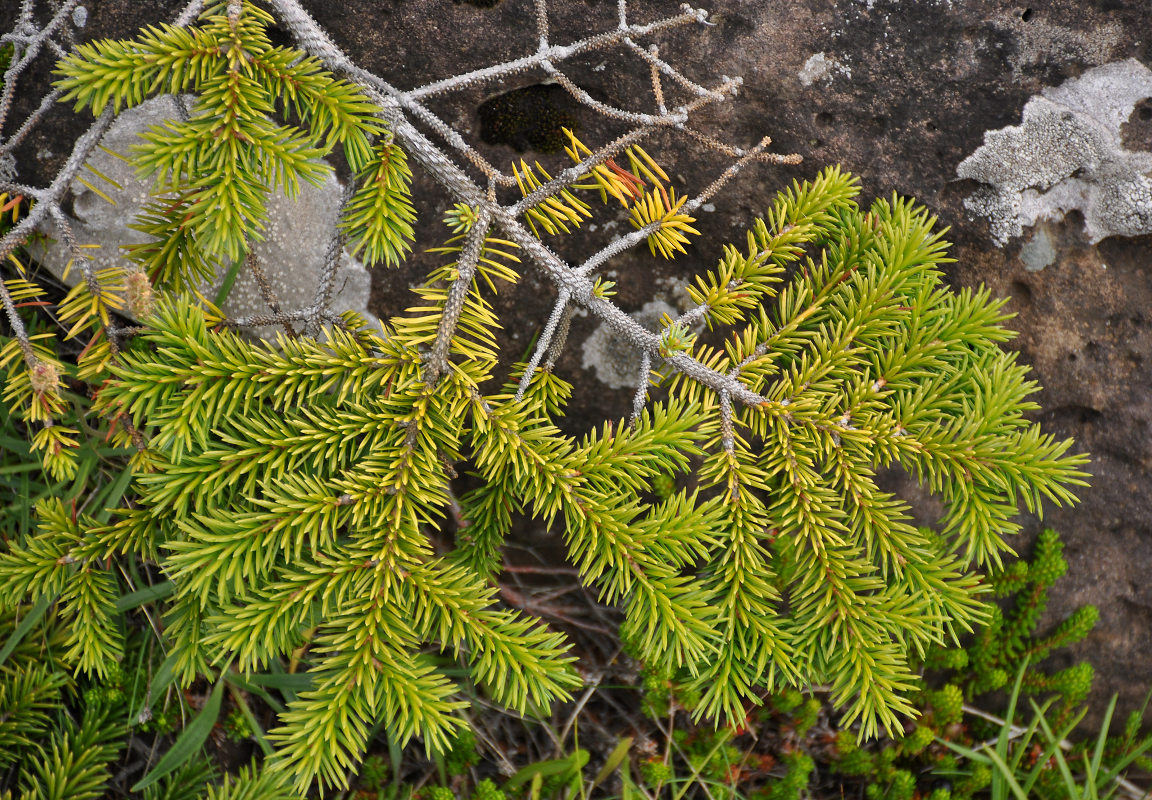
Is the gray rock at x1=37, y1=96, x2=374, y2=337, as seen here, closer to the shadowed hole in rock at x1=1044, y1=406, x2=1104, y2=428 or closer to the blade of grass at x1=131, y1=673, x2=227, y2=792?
the blade of grass at x1=131, y1=673, x2=227, y2=792

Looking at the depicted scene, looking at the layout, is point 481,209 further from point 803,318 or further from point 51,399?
point 51,399

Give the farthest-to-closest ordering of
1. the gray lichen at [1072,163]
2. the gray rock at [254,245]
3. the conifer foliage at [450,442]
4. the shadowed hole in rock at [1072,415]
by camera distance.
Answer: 1. the shadowed hole in rock at [1072,415]
2. the gray rock at [254,245]
3. the gray lichen at [1072,163]
4. the conifer foliage at [450,442]

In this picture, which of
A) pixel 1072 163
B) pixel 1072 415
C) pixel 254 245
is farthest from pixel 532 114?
pixel 1072 415

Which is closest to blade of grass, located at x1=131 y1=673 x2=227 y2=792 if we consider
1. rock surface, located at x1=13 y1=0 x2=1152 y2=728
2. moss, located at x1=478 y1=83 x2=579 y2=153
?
rock surface, located at x1=13 y1=0 x2=1152 y2=728

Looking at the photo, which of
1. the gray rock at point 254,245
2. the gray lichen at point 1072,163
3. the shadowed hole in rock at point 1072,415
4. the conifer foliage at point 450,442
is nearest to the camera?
the conifer foliage at point 450,442

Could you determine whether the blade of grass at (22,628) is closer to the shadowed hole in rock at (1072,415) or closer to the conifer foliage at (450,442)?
the conifer foliage at (450,442)

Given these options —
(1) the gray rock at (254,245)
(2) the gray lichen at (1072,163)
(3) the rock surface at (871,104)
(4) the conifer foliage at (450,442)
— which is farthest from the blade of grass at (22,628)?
(2) the gray lichen at (1072,163)
